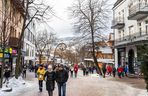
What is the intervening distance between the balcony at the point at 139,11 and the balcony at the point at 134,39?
2.08 m

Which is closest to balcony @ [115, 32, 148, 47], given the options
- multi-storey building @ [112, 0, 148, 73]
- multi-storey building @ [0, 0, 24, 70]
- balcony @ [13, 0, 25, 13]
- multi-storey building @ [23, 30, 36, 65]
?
multi-storey building @ [112, 0, 148, 73]

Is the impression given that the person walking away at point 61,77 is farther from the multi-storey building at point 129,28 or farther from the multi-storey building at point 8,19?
the multi-storey building at point 129,28

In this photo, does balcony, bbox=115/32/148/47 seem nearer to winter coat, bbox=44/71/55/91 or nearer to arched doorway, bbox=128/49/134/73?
arched doorway, bbox=128/49/134/73

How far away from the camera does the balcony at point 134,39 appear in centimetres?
3581

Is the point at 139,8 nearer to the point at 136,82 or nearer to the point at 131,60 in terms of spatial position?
the point at 131,60

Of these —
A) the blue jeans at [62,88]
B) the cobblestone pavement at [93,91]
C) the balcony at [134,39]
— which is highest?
the balcony at [134,39]

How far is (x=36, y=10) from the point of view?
25203 mm

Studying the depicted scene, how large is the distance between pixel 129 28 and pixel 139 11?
26.0ft

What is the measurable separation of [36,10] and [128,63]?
21527 millimetres

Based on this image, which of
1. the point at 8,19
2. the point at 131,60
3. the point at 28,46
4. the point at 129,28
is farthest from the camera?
the point at 28,46

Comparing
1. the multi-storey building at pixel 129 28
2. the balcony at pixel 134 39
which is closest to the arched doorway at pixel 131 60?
the multi-storey building at pixel 129 28

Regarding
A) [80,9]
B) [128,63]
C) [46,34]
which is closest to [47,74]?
[128,63]

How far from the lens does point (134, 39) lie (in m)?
39.2

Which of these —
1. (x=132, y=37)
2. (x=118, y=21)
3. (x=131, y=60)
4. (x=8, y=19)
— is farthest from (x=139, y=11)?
(x=8, y=19)
